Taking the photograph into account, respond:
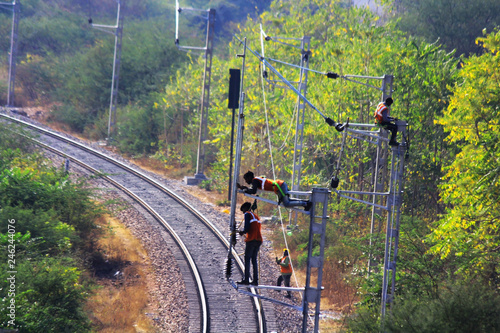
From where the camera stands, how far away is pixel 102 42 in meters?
42.8

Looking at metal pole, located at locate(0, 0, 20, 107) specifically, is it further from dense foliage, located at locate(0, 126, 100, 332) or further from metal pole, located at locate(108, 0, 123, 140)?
dense foliage, located at locate(0, 126, 100, 332)

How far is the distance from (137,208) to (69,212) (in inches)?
177

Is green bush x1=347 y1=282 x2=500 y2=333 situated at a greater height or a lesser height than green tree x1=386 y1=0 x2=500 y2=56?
lesser

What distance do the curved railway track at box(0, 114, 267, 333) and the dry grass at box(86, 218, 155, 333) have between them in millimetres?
1299

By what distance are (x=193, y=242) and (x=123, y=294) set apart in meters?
4.01

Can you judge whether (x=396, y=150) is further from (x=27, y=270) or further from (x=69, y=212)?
(x=69, y=212)

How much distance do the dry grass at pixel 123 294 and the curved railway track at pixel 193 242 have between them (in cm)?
130

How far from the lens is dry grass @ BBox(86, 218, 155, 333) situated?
12.8 metres

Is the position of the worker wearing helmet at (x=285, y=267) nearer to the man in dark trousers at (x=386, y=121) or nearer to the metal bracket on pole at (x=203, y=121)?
the man in dark trousers at (x=386, y=121)

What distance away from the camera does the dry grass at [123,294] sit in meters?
12.8

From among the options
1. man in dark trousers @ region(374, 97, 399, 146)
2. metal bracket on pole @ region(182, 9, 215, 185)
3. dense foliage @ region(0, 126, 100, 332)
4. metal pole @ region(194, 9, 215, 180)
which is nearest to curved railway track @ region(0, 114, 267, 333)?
metal bracket on pole @ region(182, 9, 215, 185)

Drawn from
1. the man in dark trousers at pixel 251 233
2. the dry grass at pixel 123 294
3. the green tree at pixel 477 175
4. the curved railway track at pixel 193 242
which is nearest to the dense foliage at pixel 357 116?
the green tree at pixel 477 175

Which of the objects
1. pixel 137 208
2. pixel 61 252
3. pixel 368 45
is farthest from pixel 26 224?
pixel 368 45

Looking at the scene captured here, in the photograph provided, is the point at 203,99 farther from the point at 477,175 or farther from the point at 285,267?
the point at 477,175
